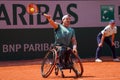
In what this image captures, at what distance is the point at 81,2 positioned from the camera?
58.0 ft

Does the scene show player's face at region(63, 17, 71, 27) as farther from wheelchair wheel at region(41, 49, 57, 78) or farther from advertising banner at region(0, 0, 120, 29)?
advertising banner at region(0, 0, 120, 29)

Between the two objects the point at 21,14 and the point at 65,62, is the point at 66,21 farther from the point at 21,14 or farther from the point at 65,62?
the point at 21,14

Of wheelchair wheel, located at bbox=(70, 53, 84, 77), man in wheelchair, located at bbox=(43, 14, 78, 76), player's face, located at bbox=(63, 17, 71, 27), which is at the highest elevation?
player's face, located at bbox=(63, 17, 71, 27)

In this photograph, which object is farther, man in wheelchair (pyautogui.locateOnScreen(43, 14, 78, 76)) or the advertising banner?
the advertising banner

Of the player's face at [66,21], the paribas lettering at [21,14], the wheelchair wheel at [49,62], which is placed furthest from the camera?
the paribas lettering at [21,14]

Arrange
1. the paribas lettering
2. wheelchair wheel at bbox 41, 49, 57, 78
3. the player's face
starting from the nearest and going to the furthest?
wheelchair wheel at bbox 41, 49, 57, 78 → the player's face → the paribas lettering

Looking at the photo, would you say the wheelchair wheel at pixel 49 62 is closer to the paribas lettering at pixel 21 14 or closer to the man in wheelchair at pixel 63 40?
the man in wheelchair at pixel 63 40

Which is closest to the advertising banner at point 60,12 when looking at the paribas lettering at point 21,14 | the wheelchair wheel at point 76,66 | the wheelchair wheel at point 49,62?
the paribas lettering at point 21,14

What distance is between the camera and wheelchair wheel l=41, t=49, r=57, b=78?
408 inches

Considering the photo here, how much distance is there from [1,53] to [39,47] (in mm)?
1456

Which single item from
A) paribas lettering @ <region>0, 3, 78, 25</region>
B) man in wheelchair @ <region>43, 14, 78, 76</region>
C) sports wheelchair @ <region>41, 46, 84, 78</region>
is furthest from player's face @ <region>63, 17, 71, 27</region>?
paribas lettering @ <region>0, 3, 78, 25</region>

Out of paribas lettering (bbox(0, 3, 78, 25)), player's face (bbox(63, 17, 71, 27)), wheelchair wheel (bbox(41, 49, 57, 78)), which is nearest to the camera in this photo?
wheelchair wheel (bbox(41, 49, 57, 78))

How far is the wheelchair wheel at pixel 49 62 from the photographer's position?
10.4 meters

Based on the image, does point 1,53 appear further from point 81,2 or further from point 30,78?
point 30,78
